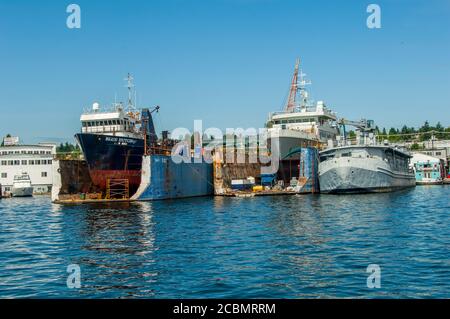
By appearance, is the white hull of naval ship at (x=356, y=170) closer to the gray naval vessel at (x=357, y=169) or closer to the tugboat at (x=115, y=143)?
the gray naval vessel at (x=357, y=169)

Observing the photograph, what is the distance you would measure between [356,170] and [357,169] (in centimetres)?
18

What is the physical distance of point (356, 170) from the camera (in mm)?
55344

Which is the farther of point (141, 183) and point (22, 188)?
point (22, 188)

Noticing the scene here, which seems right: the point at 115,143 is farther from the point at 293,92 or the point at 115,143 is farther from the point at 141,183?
the point at 293,92

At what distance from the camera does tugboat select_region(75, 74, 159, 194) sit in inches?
2109

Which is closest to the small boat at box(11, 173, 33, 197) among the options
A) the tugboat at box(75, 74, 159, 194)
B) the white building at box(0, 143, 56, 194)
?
the white building at box(0, 143, 56, 194)

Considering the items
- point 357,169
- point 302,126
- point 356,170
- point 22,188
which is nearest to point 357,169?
point 357,169

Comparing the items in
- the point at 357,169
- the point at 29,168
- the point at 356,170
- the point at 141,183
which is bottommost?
the point at 141,183

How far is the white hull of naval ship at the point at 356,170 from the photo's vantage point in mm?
55531

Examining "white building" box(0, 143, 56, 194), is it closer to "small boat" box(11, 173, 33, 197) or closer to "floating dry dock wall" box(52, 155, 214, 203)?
"small boat" box(11, 173, 33, 197)

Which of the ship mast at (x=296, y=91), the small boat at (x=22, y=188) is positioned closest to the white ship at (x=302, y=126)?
the ship mast at (x=296, y=91)

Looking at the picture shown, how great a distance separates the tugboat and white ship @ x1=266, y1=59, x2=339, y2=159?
1934cm
